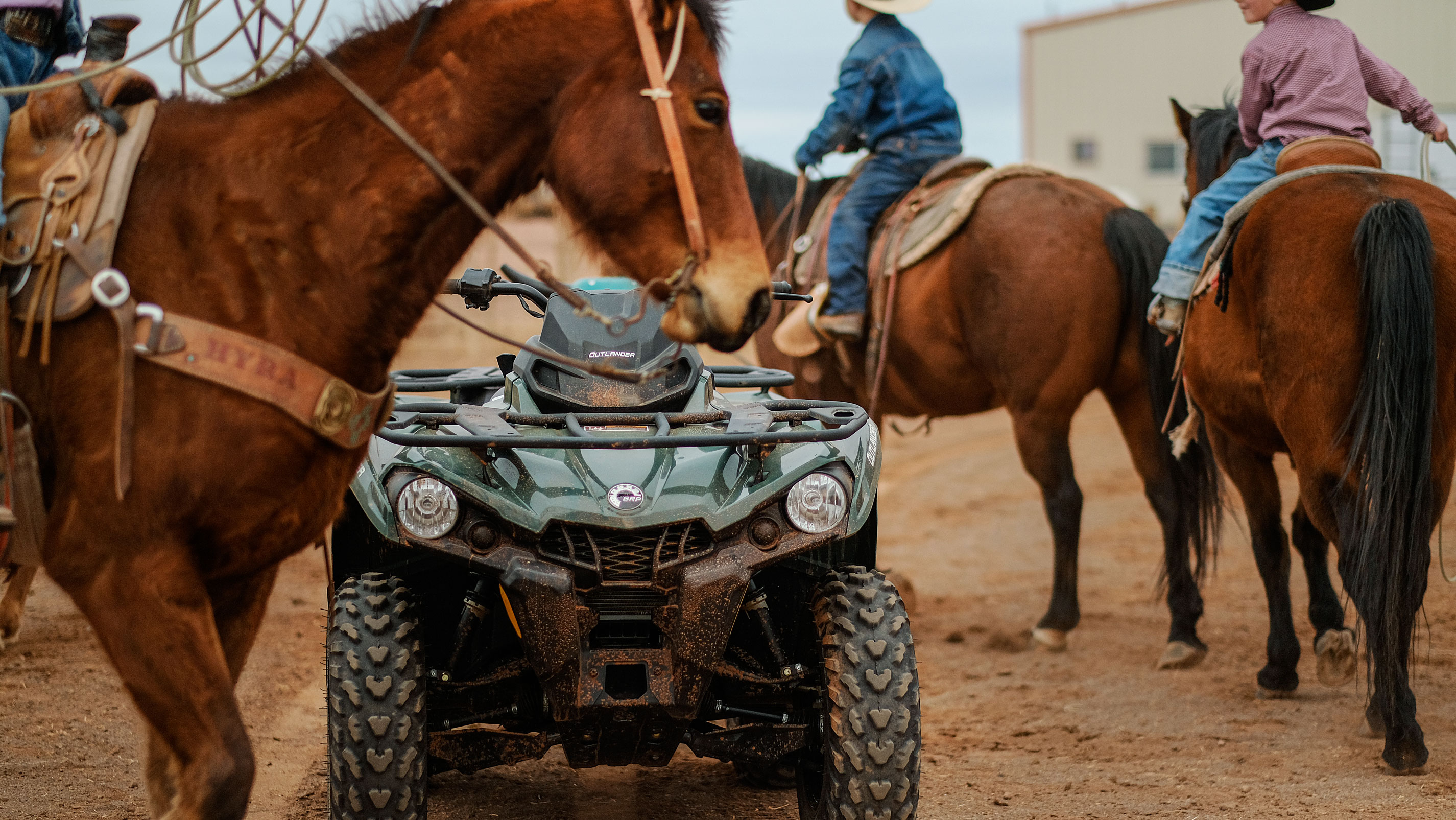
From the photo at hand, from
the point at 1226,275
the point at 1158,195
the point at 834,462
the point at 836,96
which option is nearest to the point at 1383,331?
the point at 1226,275

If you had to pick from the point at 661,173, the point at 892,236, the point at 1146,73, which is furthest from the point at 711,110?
the point at 1146,73

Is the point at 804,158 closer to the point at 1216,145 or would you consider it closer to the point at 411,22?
the point at 1216,145

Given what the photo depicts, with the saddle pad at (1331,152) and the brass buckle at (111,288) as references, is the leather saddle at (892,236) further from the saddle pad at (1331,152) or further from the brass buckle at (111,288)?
the brass buckle at (111,288)

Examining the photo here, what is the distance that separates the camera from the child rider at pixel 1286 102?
4.90 m

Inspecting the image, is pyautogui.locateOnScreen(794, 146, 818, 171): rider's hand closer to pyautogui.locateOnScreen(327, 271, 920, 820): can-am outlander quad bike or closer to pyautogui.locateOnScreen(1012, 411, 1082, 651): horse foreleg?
pyautogui.locateOnScreen(1012, 411, 1082, 651): horse foreleg

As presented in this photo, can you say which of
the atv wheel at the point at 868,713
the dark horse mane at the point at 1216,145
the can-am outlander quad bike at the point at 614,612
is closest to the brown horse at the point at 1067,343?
the dark horse mane at the point at 1216,145

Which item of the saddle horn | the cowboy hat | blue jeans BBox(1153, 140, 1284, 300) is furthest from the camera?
the cowboy hat

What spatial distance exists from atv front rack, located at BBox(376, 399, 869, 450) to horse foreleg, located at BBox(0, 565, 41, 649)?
8.13ft

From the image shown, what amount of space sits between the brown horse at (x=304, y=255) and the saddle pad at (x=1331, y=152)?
131 inches

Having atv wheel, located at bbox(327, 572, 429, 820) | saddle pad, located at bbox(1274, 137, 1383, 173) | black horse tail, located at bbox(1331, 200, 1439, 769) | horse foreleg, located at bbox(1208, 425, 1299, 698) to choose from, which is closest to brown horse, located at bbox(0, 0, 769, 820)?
Result: atv wheel, located at bbox(327, 572, 429, 820)

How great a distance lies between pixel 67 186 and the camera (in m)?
2.32

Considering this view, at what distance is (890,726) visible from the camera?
3.20m

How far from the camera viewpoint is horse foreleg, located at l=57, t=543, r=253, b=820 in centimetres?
224

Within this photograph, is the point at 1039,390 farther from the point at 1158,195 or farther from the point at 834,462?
the point at 1158,195
